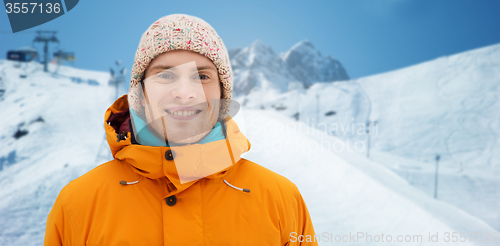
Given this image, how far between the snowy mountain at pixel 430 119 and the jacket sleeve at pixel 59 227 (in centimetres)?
2020

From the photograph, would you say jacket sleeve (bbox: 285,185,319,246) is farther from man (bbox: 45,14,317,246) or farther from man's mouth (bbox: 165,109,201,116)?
man's mouth (bbox: 165,109,201,116)

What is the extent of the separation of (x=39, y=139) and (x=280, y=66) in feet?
329

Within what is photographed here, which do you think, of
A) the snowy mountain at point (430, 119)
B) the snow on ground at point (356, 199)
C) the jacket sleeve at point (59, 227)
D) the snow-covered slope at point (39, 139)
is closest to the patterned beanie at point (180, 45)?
the jacket sleeve at point (59, 227)

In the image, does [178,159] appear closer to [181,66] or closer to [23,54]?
[181,66]

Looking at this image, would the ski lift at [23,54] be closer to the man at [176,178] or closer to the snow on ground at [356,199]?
the snow on ground at [356,199]

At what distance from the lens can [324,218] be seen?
5703 millimetres

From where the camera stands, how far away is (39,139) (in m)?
16.9

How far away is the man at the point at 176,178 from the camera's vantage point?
1.32 meters

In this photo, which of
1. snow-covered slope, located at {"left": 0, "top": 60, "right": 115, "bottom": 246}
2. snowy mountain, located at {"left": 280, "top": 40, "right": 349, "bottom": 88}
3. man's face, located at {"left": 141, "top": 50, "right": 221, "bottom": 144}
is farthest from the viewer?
snowy mountain, located at {"left": 280, "top": 40, "right": 349, "bottom": 88}

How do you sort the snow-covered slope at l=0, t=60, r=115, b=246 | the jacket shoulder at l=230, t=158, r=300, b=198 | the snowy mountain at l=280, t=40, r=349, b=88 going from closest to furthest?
1. the jacket shoulder at l=230, t=158, r=300, b=198
2. the snow-covered slope at l=0, t=60, r=115, b=246
3. the snowy mountain at l=280, t=40, r=349, b=88

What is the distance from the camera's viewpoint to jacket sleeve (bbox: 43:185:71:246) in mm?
1379

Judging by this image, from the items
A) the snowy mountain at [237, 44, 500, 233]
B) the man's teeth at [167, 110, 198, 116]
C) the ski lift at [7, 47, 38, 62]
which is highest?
the ski lift at [7, 47, 38, 62]

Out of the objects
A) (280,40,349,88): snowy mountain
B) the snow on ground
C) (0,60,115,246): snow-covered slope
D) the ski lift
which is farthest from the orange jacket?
(280,40,349,88): snowy mountain

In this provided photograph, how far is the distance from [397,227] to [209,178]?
551 centimetres
